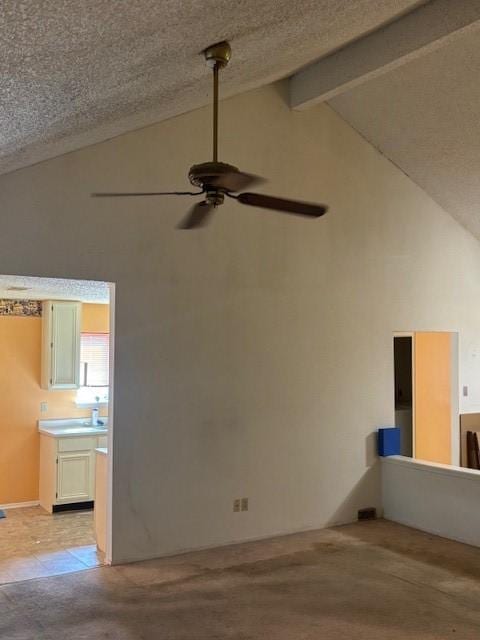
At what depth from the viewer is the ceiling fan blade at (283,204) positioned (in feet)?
10.3

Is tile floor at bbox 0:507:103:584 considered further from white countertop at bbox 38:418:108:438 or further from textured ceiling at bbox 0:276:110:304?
textured ceiling at bbox 0:276:110:304

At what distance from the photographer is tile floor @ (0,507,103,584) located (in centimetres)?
477

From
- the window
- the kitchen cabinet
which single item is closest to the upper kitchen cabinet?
the window

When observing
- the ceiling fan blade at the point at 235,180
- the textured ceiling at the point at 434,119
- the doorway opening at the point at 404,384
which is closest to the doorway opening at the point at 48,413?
the textured ceiling at the point at 434,119

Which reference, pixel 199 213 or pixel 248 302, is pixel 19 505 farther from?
pixel 199 213

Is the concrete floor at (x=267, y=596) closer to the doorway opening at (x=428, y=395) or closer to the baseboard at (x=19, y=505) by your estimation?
the doorway opening at (x=428, y=395)

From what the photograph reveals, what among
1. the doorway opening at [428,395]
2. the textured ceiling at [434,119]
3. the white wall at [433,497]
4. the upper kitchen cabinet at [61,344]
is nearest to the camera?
the textured ceiling at [434,119]

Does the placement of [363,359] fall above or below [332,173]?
below

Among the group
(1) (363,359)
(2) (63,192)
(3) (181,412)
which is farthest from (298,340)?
(2) (63,192)

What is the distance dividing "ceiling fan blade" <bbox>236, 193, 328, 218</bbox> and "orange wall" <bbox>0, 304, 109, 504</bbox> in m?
4.66

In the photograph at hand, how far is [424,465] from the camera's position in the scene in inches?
228

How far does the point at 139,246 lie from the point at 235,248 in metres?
0.87

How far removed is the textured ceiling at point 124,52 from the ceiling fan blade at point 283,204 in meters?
0.68

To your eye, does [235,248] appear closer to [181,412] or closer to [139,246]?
[139,246]
